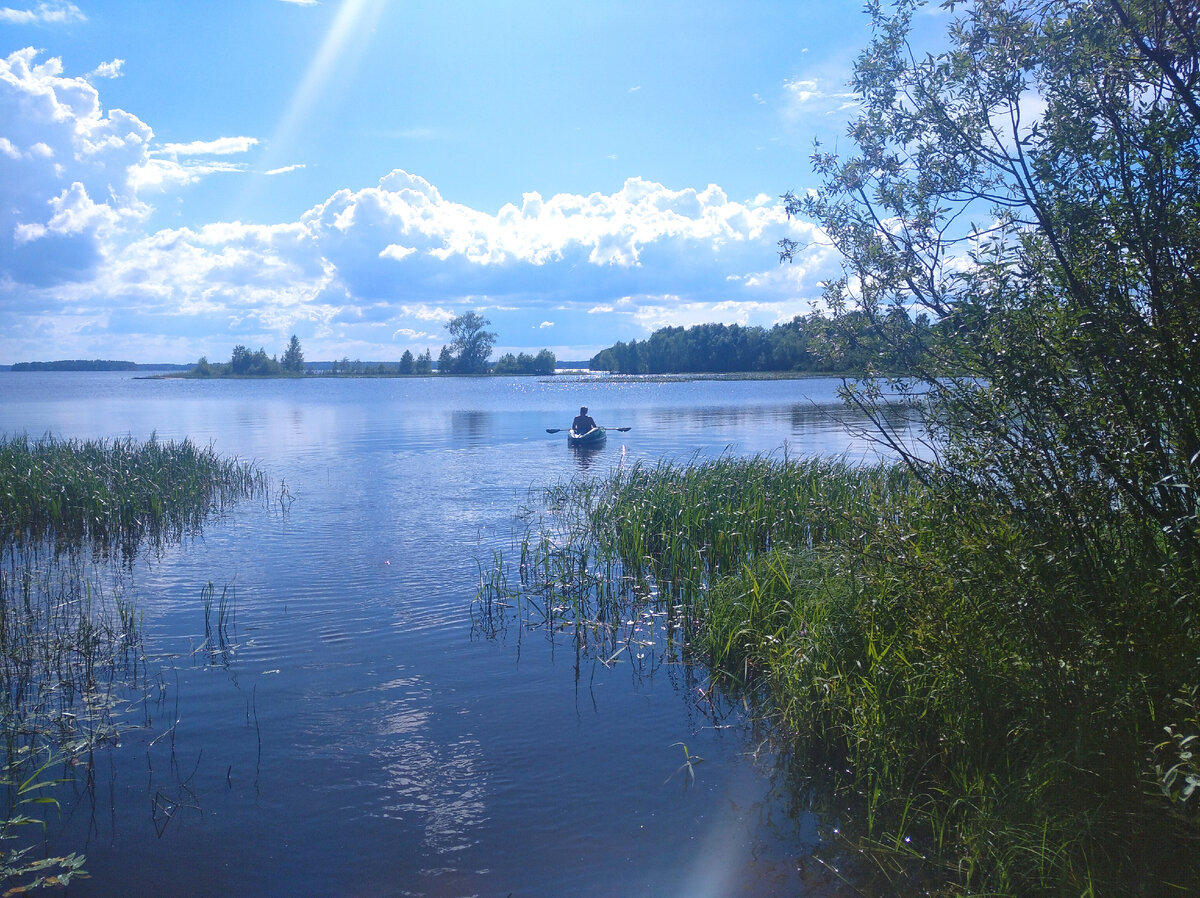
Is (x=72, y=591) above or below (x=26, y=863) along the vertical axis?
above

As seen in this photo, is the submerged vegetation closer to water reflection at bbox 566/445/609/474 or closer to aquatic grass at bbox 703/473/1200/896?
aquatic grass at bbox 703/473/1200/896

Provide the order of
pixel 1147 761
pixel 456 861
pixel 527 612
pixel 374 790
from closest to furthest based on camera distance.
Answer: pixel 1147 761
pixel 456 861
pixel 374 790
pixel 527 612

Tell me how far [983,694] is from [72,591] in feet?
38.3

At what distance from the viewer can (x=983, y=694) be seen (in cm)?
517

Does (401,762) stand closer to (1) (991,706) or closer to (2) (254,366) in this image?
(1) (991,706)

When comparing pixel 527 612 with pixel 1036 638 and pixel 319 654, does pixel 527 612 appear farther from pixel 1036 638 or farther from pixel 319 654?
pixel 1036 638

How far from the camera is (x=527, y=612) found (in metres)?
10.8

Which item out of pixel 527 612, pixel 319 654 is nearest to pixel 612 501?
pixel 527 612

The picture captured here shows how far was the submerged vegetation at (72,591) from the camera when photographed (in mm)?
6496

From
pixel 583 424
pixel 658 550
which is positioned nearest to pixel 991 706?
pixel 658 550

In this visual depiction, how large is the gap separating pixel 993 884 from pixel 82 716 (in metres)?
7.53

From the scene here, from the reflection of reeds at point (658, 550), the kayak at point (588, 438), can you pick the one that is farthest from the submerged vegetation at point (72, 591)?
the kayak at point (588, 438)

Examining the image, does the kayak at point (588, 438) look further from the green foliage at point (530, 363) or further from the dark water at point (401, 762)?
the green foliage at point (530, 363)

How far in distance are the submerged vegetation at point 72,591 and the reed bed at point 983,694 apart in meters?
5.25
